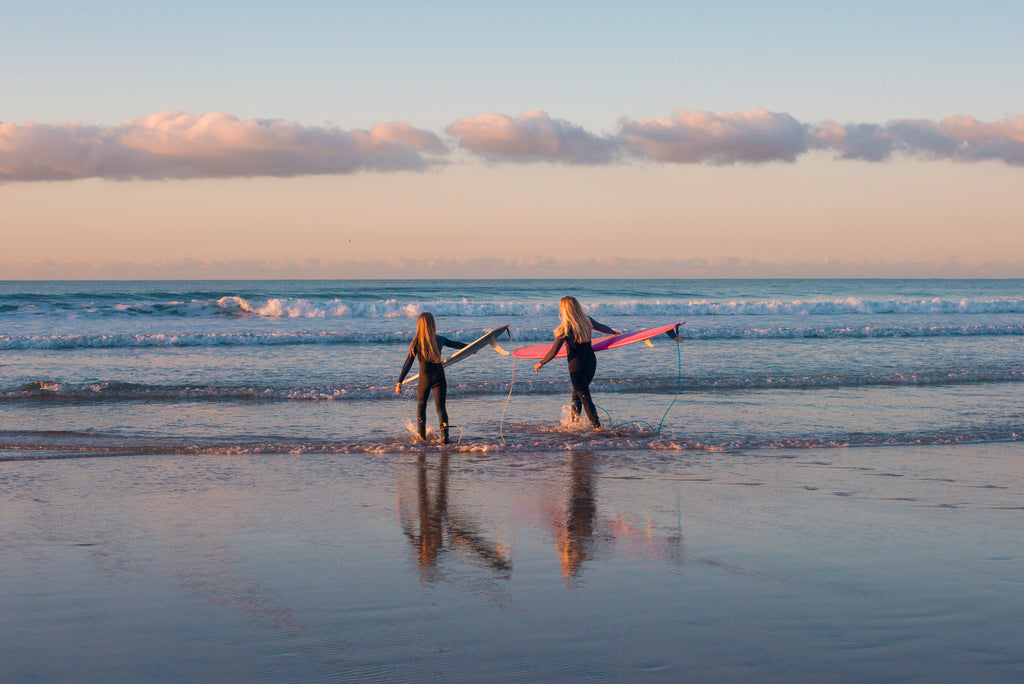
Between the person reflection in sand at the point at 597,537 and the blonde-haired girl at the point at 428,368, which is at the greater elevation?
the blonde-haired girl at the point at 428,368

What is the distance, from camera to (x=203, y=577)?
522cm

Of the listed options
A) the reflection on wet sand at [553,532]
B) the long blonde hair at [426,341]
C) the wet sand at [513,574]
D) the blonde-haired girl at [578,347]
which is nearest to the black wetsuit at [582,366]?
the blonde-haired girl at [578,347]

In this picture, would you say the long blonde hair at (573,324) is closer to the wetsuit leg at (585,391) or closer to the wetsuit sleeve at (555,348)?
the wetsuit sleeve at (555,348)

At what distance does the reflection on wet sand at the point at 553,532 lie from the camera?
5.55 metres

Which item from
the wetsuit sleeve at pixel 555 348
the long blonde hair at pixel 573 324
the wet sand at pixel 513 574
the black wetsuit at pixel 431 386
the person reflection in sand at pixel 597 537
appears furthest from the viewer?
the long blonde hair at pixel 573 324

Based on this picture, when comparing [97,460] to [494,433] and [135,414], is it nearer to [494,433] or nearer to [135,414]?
[135,414]

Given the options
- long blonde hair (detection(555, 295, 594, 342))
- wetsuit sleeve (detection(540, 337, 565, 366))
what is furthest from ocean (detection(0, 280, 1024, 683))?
long blonde hair (detection(555, 295, 594, 342))

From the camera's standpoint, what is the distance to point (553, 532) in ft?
20.7

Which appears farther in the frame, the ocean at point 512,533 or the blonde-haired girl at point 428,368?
the blonde-haired girl at point 428,368

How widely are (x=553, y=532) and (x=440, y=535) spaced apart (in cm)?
92

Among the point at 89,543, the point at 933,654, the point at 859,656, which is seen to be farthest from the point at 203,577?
the point at 933,654

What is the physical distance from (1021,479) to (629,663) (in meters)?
6.38

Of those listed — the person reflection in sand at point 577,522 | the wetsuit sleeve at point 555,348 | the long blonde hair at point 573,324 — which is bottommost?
the person reflection in sand at point 577,522

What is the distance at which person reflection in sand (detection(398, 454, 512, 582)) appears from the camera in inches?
216
